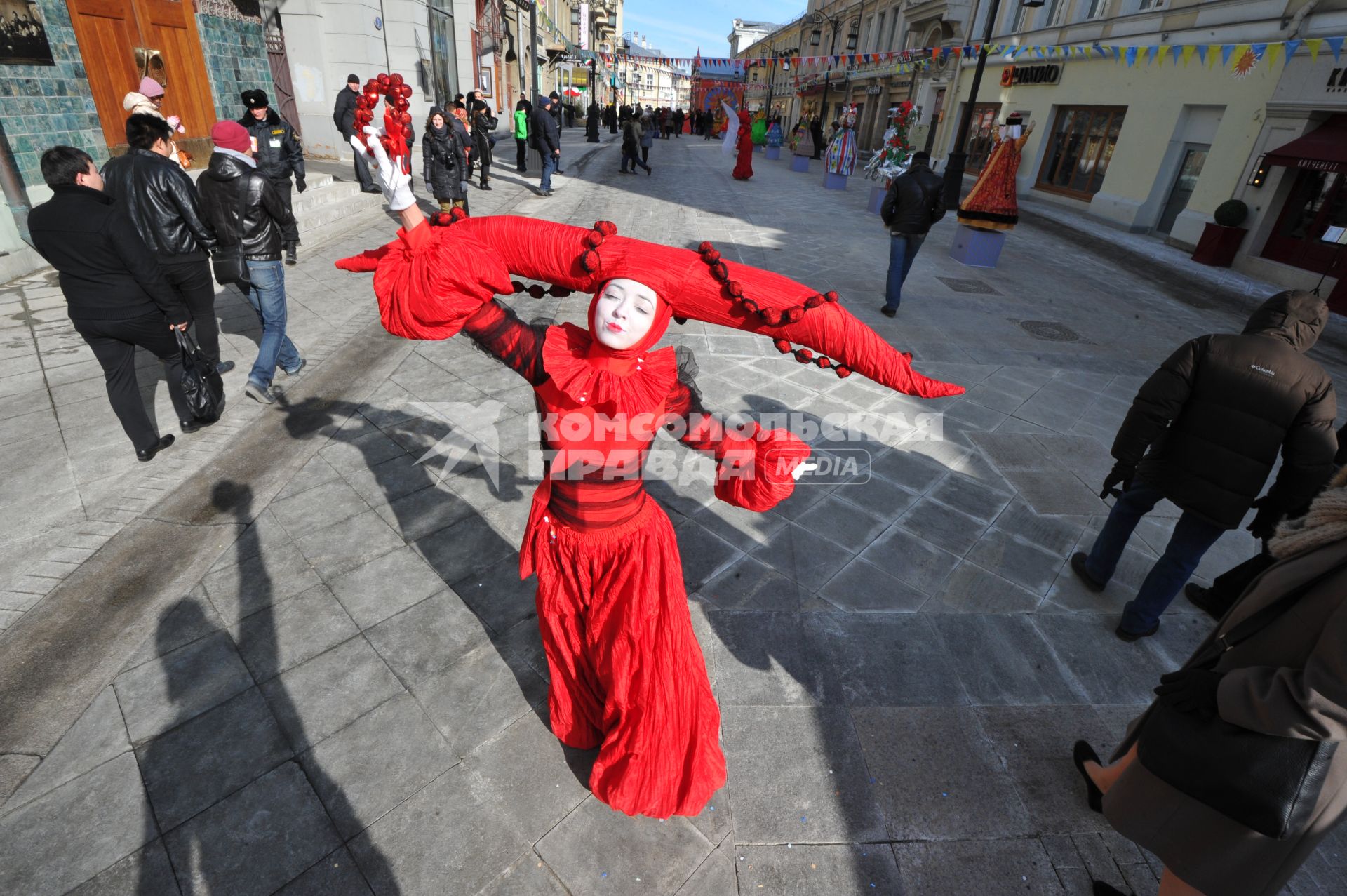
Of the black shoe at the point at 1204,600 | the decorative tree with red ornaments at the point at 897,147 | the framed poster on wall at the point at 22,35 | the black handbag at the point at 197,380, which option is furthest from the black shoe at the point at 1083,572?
the decorative tree with red ornaments at the point at 897,147

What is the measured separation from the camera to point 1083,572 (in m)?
3.68

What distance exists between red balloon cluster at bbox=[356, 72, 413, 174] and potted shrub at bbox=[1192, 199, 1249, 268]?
51.6 ft

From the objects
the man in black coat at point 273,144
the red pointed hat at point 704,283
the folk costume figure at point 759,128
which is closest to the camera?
the red pointed hat at point 704,283

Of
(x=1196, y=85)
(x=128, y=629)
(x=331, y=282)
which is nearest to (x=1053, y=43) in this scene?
(x=1196, y=85)

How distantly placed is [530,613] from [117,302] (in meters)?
3.13

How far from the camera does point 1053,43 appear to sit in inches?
744

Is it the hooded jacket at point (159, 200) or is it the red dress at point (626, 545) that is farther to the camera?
the hooded jacket at point (159, 200)

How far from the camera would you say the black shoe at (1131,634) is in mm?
3270

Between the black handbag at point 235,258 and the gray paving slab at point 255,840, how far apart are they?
385 centimetres

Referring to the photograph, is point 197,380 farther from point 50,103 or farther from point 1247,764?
point 50,103

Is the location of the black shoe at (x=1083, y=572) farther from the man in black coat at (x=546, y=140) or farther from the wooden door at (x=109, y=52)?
the man in black coat at (x=546, y=140)

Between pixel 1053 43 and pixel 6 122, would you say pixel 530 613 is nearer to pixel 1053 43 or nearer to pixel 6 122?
pixel 6 122

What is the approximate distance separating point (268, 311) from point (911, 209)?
6583 millimetres

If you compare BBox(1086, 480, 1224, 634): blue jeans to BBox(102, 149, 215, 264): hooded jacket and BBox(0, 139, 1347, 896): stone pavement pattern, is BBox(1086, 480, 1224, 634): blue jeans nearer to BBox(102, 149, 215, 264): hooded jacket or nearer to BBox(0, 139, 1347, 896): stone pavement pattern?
BBox(0, 139, 1347, 896): stone pavement pattern
